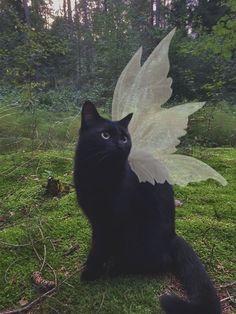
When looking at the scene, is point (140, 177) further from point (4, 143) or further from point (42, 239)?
point (4, 143)

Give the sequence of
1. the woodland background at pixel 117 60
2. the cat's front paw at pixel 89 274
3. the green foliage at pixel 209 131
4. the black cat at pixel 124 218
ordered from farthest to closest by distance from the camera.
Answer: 1. the green foliage at pixel 209 131
2. the woodland background at pixel 117 60
3. the cat's front paw at pixel 89 274
4. the black cat at pixel 124 218

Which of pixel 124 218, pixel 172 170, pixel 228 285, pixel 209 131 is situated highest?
pixel 172 170

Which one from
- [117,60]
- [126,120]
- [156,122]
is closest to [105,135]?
[126,120]

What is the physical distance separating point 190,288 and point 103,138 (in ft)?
2.33

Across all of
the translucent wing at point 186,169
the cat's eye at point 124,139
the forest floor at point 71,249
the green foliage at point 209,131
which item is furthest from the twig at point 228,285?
the green foliage at point 209,131

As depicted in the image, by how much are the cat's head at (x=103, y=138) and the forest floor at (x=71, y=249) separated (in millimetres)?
602

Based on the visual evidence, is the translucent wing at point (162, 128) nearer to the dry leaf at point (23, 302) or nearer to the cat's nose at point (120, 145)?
the cat's nose at point (120, 145)

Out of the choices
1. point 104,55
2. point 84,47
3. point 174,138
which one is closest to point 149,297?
point 174,138

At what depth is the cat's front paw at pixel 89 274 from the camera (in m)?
1.55

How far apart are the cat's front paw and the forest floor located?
3 centimetres

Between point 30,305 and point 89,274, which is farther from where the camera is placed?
point 89,274

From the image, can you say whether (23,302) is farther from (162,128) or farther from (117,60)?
(117,60)

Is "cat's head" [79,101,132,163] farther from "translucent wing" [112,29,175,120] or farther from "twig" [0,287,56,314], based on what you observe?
"twig" [0,287,56,314]

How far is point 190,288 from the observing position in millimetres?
1405
